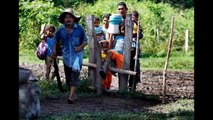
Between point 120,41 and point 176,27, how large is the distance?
18.3 m

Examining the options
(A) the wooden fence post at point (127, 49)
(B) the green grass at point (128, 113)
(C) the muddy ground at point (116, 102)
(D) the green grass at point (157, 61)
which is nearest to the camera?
(B) the green grass at point (128, 113)

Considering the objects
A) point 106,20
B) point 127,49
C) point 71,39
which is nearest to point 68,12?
point 71,39

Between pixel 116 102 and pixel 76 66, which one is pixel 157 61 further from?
pixel 76 66

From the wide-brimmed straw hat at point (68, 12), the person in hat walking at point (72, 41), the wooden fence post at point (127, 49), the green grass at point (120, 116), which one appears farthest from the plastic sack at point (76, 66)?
the green grass at point (120, 116)

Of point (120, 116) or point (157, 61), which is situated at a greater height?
point (157, 61)

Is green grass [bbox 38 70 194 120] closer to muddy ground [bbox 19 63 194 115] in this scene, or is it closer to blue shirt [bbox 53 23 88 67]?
muddy ground [bbox 19 63 194 115]

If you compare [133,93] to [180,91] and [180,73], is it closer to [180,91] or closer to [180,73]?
[180,91]

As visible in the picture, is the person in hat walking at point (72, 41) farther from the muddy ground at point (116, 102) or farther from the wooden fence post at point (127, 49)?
the wooden fence post at point (127, 49)

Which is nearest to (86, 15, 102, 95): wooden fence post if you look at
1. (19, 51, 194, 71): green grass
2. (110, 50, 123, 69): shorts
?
(110, 50, 123, 69): shorts

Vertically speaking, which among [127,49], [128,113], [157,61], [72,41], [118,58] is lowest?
[128,113]

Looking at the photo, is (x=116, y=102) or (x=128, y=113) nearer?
(x=128, y=113)

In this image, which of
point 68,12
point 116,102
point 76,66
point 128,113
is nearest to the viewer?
point 128,113

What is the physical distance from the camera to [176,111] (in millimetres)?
9641

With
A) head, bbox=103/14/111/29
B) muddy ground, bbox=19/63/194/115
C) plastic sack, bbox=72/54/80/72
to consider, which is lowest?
muddy ground, bbox=19/63/194/115
